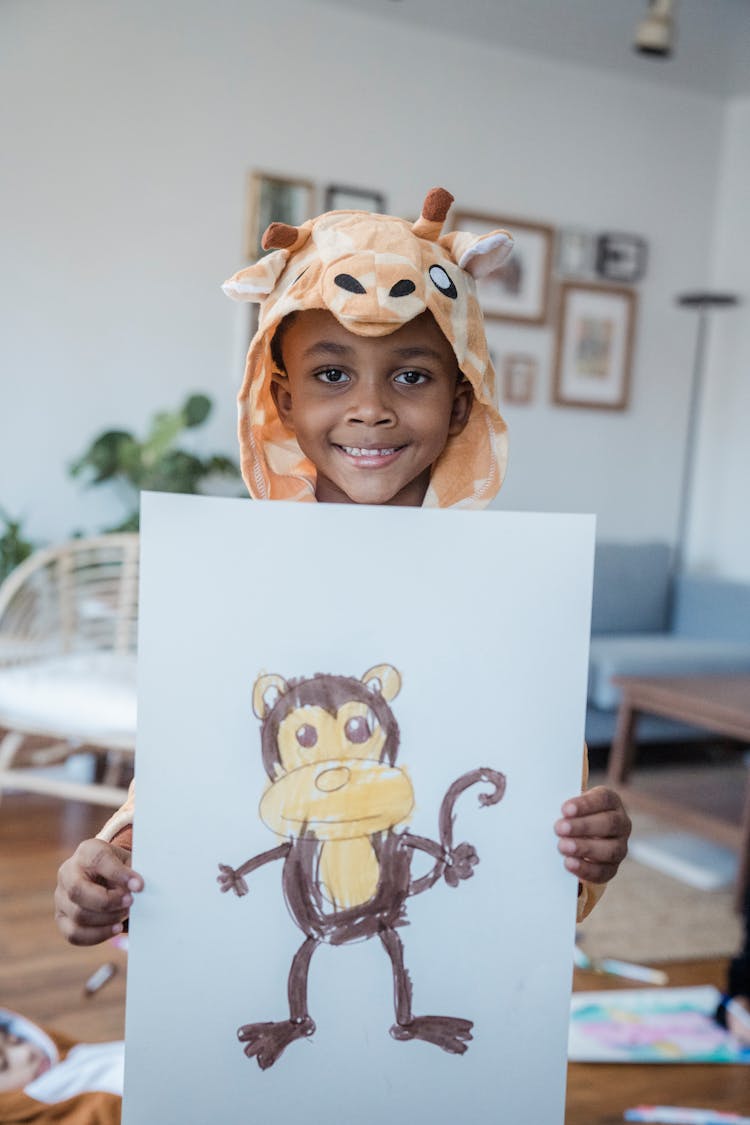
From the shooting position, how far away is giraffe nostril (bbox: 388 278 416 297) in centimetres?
84

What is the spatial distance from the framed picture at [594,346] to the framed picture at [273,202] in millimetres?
1186

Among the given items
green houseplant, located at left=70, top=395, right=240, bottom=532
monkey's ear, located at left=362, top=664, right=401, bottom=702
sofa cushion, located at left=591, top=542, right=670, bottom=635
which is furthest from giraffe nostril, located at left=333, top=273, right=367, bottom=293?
sofa cushion, located at left=591, top=542, right=670, bottom=635

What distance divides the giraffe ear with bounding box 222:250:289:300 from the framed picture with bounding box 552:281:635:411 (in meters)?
3.53

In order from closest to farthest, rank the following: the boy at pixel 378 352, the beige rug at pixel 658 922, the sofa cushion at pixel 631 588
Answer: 1. the boy at pixel 378 352
2. the beige rug at pixel 658 922
3. the sofa cushion at pixel 631 588

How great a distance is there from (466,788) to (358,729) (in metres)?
0.09

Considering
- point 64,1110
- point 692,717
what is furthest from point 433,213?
point 692,717

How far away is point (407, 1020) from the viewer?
74 centimetres

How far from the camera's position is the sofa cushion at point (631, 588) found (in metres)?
4.04

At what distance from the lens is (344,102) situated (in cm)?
378

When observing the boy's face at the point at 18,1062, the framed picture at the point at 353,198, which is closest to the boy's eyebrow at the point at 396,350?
the boy's face at the point at 18,1062

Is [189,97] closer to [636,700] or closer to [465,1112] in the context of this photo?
[636,700]

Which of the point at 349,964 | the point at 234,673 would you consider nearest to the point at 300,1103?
the point at 349,964

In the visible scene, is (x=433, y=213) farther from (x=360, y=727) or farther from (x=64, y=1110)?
(x=64, y=1110)

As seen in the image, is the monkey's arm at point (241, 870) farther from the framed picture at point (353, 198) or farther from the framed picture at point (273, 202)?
the framed picture at point (353, 198)
